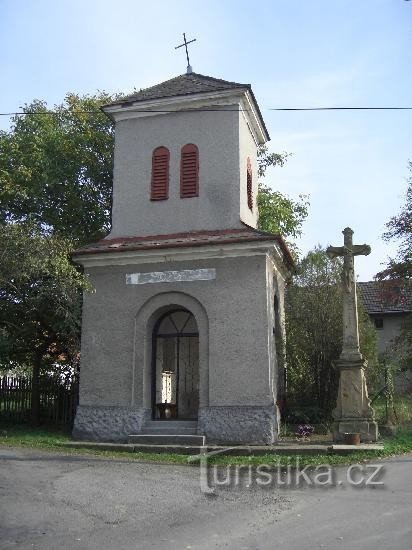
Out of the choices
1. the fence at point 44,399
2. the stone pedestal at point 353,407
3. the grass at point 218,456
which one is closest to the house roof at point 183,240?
the stone pedestal at point 353,407

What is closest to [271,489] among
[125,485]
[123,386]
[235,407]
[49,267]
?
[125,485]

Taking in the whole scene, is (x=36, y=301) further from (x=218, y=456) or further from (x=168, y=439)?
(x=218, y=456)

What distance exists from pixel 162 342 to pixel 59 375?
368 cm

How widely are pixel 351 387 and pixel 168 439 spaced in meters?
4.44

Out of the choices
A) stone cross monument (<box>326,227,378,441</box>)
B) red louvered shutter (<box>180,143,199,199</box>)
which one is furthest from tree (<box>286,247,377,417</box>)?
red louvered shutter (<box>180,143,199,199</box>)

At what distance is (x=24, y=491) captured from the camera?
8.41 m

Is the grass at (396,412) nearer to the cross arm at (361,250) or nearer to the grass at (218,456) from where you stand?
the grass at (218,456)

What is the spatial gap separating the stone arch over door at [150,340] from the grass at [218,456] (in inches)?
82.6

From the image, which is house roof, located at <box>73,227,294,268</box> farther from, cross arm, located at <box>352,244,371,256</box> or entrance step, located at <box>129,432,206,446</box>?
entrance step, located at <box>129,432,206,446</box>

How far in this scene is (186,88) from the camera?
17.0m

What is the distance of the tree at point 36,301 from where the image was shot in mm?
13484

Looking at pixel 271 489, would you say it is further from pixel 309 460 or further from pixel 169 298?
pixel 169 298

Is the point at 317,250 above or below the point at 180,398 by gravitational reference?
above

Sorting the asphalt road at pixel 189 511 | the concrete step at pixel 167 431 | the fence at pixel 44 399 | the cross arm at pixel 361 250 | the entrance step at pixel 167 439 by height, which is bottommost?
the asphalt road at pixel 189 511
